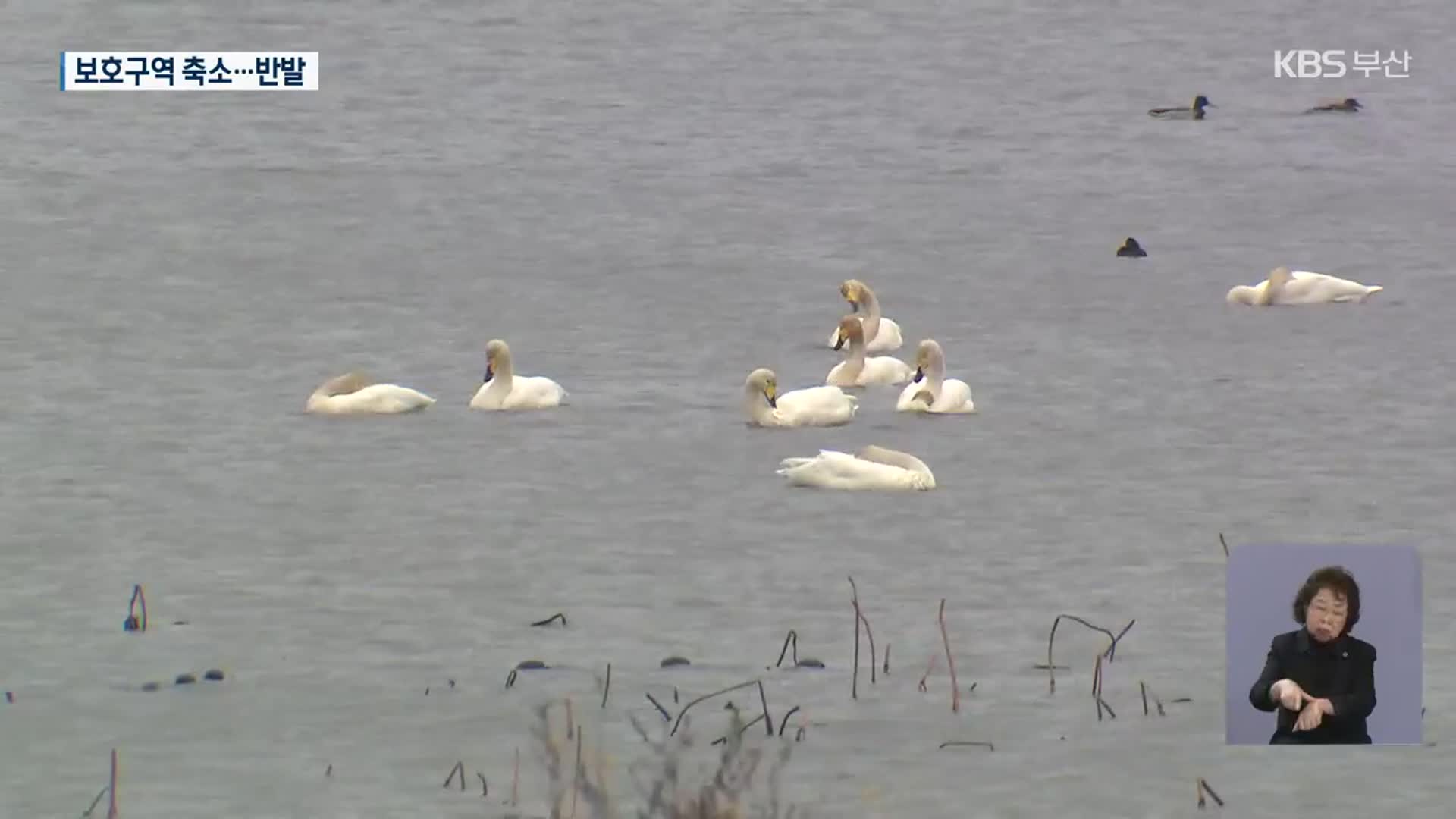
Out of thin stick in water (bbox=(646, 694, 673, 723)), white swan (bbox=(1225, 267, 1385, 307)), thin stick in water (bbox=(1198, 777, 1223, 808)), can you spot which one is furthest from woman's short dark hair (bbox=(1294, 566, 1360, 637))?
white swan (bbox=(1225, 267, 1385, 307))

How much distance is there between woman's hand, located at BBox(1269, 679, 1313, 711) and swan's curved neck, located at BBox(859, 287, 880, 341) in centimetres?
955

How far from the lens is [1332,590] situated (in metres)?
9.64

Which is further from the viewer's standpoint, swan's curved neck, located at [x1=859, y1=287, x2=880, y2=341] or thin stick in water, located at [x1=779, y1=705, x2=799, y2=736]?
swan's curved neck, located at [x1=859, y1=287, x2=880, y2=341]

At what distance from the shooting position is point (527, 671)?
1195 centimetres

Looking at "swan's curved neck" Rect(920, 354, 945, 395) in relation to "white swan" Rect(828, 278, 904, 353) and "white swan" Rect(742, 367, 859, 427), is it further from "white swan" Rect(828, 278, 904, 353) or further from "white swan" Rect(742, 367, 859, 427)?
"white swan" Rect(828, 278, 904, 353)

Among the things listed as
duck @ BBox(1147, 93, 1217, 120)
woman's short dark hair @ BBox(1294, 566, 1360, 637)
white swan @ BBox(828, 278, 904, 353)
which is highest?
duck @ BBox(1147, 93, 1217, 120)

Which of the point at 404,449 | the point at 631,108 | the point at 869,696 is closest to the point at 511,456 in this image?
the point at 404,449

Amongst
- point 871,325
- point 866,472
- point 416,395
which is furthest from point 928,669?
point 871,325

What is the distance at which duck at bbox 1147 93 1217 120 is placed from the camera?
27750 mm

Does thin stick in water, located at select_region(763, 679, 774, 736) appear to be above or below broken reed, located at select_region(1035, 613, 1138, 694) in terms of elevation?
below

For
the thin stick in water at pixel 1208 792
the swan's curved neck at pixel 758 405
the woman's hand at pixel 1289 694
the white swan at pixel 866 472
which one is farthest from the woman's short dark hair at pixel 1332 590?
the swan's curved neck at pixel 758 405

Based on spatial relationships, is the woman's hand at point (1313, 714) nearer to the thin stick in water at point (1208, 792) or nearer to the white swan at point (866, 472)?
the thin stick in water at point (1208, 792)

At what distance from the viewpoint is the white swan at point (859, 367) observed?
18500 mm

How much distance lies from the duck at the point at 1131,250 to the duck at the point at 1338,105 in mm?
6417
